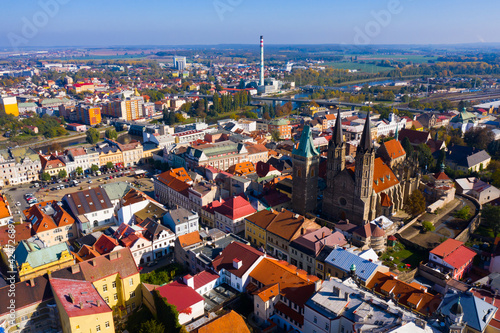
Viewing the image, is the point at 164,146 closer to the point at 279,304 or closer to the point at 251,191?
the point at 251,191

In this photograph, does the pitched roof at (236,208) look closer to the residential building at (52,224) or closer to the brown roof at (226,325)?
the residential building at (52,224)

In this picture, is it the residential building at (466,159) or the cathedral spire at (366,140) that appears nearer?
the cathedral spire at (366,140)

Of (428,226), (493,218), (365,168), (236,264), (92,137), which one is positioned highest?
(365,168)

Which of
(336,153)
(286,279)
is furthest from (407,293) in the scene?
(336,153)

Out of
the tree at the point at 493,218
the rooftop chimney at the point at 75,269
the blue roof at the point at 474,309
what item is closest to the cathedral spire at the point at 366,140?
the tree at the point at 493,218

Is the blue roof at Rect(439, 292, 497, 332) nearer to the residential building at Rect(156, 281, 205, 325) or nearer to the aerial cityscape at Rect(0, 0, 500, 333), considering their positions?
the aerial cityscape at Rect(0, 0, 500, 333)

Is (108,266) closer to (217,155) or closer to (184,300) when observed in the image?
(184,300)

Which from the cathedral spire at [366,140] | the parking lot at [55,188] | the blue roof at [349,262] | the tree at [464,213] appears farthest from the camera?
the parking lot at [55,188]
